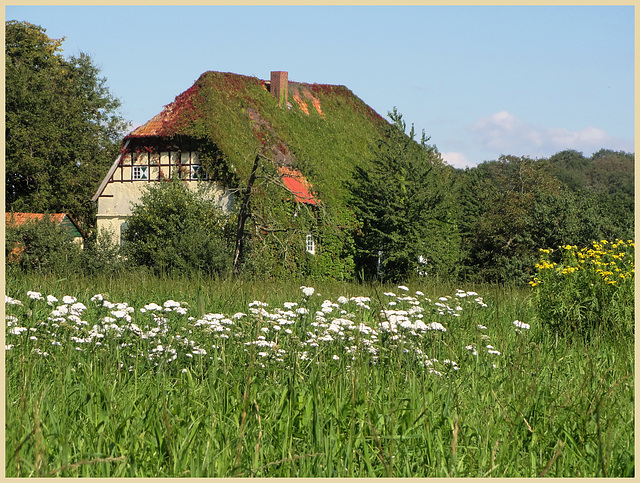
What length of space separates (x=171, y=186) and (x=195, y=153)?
2.66m

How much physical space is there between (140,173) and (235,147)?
17.8 feet

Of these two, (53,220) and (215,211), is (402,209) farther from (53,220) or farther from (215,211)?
(53,220)

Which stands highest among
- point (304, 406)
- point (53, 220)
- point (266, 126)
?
point (266, 126)

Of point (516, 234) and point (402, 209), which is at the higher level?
point (402, 209)

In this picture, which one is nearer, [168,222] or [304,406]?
[304,406]

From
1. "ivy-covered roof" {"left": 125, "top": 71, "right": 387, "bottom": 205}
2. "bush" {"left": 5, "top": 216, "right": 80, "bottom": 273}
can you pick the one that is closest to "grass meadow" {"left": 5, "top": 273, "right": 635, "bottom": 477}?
"bush" {"left": 5, "top": 216, "right": 80, "bottom": 273}

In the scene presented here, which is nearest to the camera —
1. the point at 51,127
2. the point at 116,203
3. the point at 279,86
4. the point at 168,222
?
the point at 168,222

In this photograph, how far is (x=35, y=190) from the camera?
119 ft

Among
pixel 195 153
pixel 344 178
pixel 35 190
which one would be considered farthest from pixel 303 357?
pixel 35 190

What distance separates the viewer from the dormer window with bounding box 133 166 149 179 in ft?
92.6

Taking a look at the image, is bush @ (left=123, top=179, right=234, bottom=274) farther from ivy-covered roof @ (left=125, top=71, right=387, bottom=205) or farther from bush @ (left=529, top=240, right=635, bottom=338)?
bush @ (left=529, top=240, right=635, bottom=338)

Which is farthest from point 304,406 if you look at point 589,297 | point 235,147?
point 235,147

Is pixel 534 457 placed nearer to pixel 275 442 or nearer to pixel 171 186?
pixel 275 442

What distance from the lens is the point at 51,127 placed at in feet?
114
